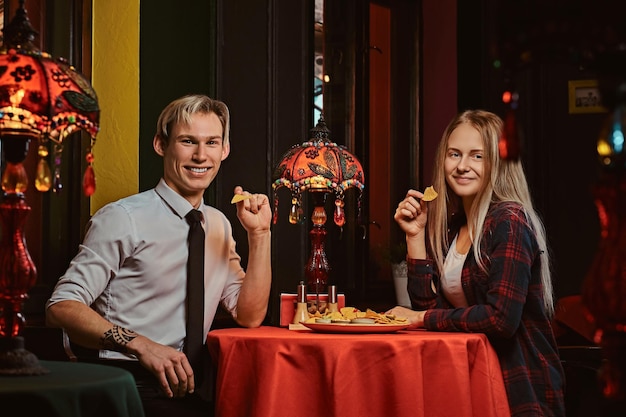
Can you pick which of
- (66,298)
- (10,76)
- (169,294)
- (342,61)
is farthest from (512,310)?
(342,61)

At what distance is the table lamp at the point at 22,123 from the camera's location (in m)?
2.18

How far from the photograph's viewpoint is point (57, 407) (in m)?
1.92

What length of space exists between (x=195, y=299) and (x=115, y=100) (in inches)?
39.8

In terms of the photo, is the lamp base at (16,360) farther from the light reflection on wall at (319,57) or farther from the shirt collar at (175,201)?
the light reflection on wall at (319,57)

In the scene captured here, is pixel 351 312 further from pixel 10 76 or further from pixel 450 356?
pixel 10 76

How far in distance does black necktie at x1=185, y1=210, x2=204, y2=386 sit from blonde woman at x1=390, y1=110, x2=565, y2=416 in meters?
0.63

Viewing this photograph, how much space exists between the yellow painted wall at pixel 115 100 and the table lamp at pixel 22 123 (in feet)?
4.53

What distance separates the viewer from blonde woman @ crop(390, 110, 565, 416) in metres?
2.92

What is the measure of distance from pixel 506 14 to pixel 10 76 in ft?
3.80

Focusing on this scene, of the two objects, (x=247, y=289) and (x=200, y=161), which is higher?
(x=200, y=161)

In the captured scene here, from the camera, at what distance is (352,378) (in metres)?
2.68

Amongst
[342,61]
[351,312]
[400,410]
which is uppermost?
[342,61]

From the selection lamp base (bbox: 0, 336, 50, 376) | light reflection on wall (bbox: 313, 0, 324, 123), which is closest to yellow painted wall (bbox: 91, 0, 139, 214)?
light reflection on wall (bbox: 313, 0, 324, 123)

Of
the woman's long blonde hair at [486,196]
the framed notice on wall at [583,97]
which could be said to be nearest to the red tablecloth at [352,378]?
the woman's long blonde hair at [486,196]
